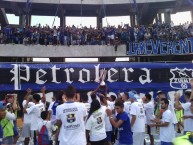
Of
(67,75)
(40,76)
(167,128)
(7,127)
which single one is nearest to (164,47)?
(67,75)

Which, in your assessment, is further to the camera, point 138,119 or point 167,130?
point 138,119

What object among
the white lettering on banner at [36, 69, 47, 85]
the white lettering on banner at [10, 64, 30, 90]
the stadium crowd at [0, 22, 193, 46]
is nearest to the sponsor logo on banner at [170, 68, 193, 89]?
the white lettering on banner at [36, 69, 47, 85]

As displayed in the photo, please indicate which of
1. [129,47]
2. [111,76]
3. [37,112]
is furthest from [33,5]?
[37,112]

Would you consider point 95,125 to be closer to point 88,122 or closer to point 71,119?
point 88,122

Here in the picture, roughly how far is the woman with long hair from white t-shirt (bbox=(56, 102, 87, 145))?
84 centimetres

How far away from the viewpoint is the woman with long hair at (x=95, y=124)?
6.14 meters

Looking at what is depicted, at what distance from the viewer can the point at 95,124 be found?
6176 millimetres

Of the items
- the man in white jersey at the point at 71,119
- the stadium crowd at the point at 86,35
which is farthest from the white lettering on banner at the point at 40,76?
the man in white jersey at the point at 71,119

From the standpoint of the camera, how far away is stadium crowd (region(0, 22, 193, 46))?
24609 mm

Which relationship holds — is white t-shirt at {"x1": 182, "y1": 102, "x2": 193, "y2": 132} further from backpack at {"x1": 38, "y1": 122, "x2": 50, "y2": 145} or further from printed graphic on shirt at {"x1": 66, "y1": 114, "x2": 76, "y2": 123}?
backpack at {"x1": 38, "y1": 122, "x2": 50, "y2": 145}

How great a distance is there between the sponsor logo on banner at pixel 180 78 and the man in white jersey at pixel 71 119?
12547 mm

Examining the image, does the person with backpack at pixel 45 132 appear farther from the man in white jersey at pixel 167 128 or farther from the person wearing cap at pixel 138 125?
the man in white jersey at pixel 167 128

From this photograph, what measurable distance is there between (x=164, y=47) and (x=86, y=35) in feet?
21.2

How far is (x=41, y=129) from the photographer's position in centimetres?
705
